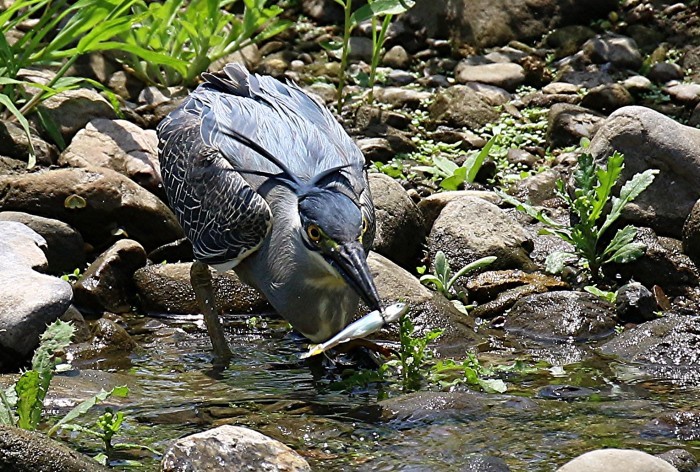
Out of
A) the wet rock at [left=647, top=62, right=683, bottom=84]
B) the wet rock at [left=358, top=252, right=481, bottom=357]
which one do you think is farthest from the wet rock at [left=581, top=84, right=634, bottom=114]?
the wet rock at [left=358, top=252, right=481, bottom=357]

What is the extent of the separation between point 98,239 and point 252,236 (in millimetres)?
2072

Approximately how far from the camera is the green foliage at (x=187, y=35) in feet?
28.9

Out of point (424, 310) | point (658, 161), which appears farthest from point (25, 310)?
point (658, 161)

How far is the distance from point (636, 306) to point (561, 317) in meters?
0.46

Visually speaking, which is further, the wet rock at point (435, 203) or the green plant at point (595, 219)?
the wet rock at point (435, 203)

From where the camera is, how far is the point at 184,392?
545 cm

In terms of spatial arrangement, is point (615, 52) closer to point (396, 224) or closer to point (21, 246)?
point (396, 224)

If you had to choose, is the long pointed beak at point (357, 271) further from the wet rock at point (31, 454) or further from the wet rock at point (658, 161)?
the wet rock at point (658, 161)

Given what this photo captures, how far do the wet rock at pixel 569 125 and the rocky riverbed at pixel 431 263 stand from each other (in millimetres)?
18

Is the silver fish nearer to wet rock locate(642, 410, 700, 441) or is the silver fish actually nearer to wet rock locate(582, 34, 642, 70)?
wet rock locate(642, 410, 700, 441)

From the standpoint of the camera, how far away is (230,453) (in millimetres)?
4070

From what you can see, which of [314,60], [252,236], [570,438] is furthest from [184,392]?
[314,60]

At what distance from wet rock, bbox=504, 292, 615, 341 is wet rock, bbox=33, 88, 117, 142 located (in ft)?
11.6

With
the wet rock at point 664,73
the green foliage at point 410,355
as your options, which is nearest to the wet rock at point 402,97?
the wet rock at point 664,73
